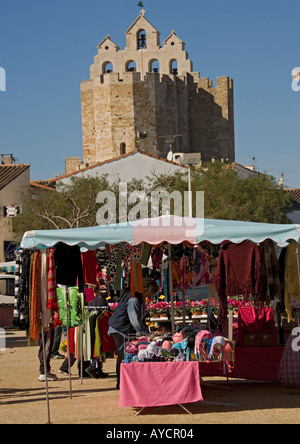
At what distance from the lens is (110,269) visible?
1359 cm

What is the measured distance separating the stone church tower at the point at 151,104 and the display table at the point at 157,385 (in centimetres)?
6402

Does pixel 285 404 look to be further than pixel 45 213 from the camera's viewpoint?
No

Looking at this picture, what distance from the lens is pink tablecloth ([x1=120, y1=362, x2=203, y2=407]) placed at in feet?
30.5

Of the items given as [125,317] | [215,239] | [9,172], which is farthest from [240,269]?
[9,172]

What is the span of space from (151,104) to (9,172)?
97.2ft

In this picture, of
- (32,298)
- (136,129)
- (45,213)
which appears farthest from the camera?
(136,129)

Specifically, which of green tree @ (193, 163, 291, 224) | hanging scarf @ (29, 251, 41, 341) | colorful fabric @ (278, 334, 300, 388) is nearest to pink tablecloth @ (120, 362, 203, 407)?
hanging scarf @ (29, 251, 41, 341)

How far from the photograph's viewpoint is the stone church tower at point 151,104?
78750mm

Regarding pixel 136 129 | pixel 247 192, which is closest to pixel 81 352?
pixel 247 192

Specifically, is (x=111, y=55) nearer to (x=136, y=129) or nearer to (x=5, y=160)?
(x=136, y=129)

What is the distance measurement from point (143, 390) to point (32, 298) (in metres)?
1.77

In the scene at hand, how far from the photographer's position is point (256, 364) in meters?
11.3

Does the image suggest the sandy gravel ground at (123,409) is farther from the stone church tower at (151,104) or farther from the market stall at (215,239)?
the stone church tower at (151,104)

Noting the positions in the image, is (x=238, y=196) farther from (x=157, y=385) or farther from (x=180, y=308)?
(x=157, y=385)
